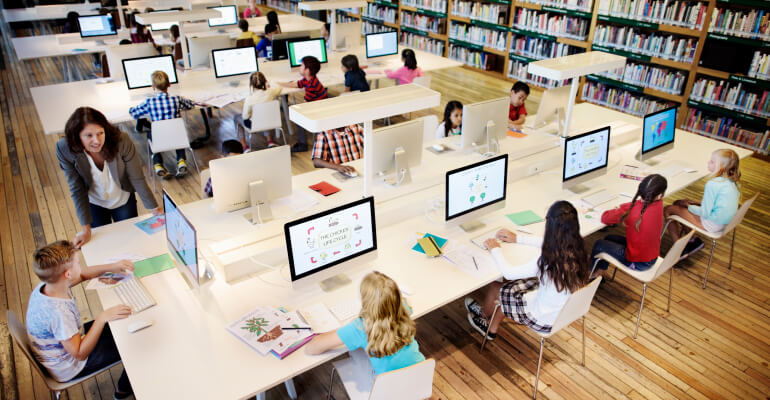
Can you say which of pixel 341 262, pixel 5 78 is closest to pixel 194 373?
pixel 341 262

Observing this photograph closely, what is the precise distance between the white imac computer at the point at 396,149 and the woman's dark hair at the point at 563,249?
3.82 ft

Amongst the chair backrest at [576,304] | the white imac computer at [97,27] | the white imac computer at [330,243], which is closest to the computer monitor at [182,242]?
the white imac computer at [330,243]

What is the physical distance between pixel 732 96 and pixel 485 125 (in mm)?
3792

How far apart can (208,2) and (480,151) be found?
19.9 feet

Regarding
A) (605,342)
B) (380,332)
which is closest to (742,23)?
(605,342)

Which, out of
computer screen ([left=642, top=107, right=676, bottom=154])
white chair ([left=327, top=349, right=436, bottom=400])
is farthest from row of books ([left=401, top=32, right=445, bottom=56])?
white chair ([left=327, top=349, right=436, bottom=400])

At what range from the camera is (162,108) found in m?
4.93

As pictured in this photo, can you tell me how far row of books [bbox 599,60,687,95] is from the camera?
21.2ft

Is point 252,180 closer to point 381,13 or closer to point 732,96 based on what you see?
point 732,96

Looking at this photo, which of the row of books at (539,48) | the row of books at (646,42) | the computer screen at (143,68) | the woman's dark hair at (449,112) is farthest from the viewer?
the row of books at (539,48)

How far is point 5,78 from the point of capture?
818cm

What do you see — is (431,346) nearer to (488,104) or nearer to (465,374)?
(465,374)

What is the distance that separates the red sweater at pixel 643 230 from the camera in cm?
309

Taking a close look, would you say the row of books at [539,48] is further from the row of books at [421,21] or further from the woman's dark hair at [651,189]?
the woman's dark hair at [651,189]
